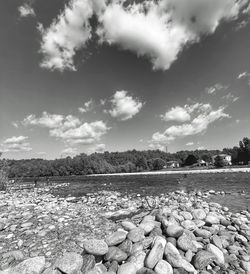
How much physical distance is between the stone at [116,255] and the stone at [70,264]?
2.49ft

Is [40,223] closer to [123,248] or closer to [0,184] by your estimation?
[123,248]

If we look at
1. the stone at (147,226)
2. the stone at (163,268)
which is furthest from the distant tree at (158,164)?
the stone at (163,268)

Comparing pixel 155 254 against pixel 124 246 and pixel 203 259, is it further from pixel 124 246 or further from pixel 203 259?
pixel 203 259

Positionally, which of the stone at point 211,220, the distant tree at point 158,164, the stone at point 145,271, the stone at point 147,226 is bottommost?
the stone at point 145,271

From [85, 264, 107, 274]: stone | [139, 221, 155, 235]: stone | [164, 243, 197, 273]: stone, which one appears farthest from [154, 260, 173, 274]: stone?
[139, 221, 155, 235]: stone

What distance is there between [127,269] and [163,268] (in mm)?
872

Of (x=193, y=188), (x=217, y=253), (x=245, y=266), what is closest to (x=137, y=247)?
(x=217, y=253)

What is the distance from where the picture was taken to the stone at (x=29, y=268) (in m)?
4.28

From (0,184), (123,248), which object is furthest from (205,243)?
(0,184)

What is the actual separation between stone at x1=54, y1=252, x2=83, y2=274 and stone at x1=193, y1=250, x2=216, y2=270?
3008 millimetres

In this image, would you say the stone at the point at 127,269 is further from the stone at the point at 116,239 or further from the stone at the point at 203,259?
the stone at the point at 203,259

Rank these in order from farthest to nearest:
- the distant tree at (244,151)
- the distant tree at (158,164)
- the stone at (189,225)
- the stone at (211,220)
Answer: the distant tree at (158,164), the distant tree at (244,151), the stone at (211,220), the stone at (189,225)

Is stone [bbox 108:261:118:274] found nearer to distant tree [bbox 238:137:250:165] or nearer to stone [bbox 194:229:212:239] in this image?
stone [bbox 194:229:212:239]

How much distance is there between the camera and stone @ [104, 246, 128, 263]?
4992mm
